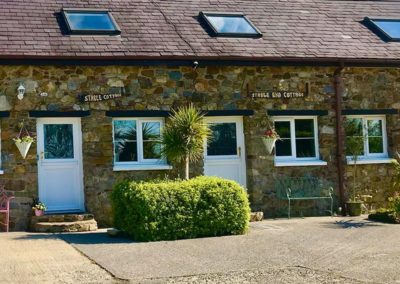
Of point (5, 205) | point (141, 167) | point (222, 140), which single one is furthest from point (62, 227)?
point (222, 140)

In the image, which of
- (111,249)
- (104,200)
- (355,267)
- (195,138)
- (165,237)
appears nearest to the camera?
(355,267)

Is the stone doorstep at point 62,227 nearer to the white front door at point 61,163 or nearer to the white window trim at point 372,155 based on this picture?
the white front door at point 61,163

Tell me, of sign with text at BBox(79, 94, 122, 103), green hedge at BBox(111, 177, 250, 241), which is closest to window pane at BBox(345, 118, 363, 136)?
green hedge at BBox(111, 177, 250, 241)

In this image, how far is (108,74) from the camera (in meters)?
13.4

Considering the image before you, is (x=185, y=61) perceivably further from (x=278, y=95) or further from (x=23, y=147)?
(x=23, y=147)

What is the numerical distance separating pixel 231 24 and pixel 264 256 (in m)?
8.27

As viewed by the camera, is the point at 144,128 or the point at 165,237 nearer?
the point at 165,237

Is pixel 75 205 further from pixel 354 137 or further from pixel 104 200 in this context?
pixel 354 137

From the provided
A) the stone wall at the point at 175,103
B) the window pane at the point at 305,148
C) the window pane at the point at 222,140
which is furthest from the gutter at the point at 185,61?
the window pane at the point at 305,148

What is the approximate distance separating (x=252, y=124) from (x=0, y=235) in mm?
6097

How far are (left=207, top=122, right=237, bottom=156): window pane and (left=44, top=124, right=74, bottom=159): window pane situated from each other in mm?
3214

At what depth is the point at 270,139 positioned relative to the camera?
13.9 meters

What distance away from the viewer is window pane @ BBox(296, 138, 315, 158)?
1467 centimetres

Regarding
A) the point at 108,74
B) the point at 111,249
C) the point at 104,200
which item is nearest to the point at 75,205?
the point at 104,200
